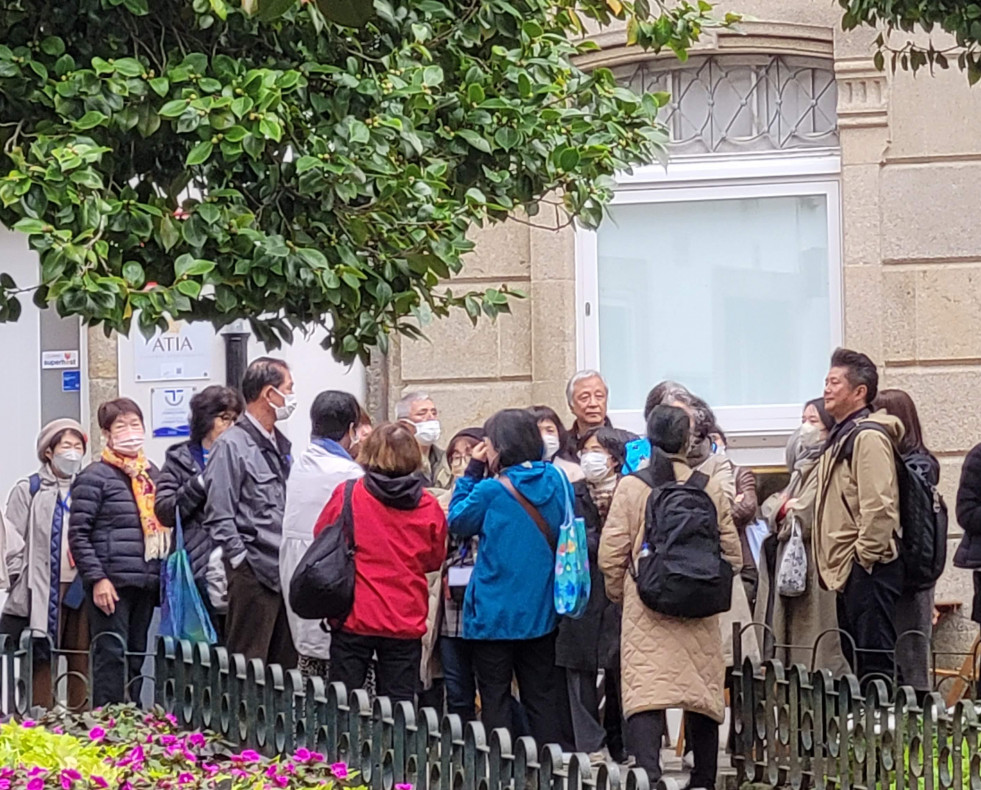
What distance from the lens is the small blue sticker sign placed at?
44.6 ft

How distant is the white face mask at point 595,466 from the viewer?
9.17 m

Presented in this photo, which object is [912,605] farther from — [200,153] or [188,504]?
[200,153]

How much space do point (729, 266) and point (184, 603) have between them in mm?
5153

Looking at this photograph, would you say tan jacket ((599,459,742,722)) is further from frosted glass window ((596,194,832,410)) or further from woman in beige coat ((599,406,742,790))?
frosted glass window ((596,194,832,410))

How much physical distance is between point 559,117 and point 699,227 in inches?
220

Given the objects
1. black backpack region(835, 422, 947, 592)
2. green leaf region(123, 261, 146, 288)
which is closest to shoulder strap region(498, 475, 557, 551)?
black backpack region(835, 422, 947, 592)

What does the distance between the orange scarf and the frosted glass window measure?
162 inches

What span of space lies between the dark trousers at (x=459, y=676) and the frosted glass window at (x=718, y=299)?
13.5 ft

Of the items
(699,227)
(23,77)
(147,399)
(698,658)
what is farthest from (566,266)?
(23,77)

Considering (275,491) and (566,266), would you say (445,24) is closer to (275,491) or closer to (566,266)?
(275,491)

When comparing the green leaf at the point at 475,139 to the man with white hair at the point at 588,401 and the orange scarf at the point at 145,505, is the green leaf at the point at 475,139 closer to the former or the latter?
the man with white hair at the point at 588,401

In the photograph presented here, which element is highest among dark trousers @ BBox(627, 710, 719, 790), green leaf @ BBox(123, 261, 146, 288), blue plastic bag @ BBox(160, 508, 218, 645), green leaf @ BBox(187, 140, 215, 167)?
green leaf @ BBox(187, 140, 215, 167)

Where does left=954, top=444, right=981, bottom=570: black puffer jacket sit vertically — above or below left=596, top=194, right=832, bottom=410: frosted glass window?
below

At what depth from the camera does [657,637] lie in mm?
7988
